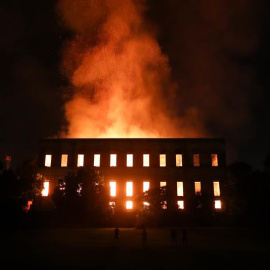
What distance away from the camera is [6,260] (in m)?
15.0

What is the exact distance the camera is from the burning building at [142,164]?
50.2 meters

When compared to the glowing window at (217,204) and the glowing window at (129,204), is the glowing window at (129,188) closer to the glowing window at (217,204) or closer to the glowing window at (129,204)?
the glowing window at (129,204)

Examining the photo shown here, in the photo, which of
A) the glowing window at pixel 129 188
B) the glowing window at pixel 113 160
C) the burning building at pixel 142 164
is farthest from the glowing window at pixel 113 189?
the glowing window at pixel 113 160

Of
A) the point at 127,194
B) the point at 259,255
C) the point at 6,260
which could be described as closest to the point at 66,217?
the point at 127,194

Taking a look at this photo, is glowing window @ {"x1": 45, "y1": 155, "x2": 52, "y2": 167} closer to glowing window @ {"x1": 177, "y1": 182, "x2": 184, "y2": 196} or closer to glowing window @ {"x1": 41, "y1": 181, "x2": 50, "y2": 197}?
glowing window @ {"x1": 41, "y1": 181, "x2": 50, "y2": 197}

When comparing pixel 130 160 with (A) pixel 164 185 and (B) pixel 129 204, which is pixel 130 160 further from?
(B) pixel 129 204

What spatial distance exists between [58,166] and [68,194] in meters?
13.0

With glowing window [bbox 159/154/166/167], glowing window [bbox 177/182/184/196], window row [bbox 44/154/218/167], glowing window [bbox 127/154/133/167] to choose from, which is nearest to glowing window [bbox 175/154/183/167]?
window row [bbox 44/154/218/167]

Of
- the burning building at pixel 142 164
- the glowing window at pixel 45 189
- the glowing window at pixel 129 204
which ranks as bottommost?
the glowing window at pixel 129 204

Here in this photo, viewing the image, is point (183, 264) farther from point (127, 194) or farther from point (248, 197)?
point (127, 194)

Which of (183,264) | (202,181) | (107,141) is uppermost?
(107,141)

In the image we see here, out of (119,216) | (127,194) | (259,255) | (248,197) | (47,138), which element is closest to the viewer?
(259,255)

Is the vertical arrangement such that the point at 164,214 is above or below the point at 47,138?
below

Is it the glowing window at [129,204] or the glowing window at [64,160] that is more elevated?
the glowing window at [64,160]
